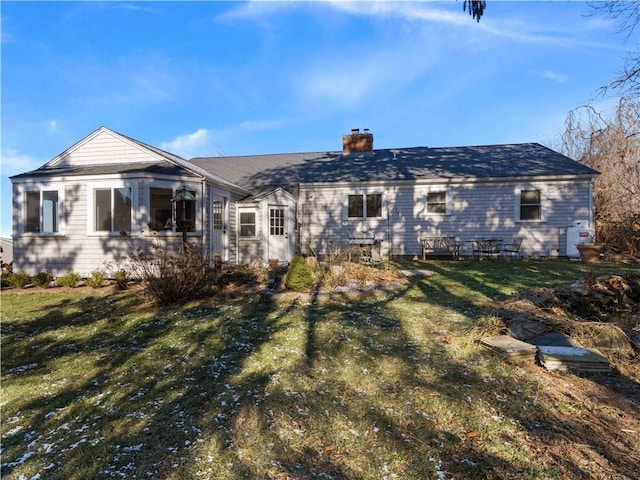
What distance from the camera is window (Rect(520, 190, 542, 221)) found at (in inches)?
517

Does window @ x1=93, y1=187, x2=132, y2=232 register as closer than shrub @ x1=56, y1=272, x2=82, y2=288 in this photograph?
No

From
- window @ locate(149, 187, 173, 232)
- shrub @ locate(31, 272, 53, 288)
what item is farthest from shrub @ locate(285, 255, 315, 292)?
shrub @ locate(31, 272, 53, 288)

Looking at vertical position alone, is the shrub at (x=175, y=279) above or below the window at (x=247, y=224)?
below

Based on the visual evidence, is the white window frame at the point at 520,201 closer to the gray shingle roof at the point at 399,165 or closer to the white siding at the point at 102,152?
the gray shingle roof at the point at 399,165

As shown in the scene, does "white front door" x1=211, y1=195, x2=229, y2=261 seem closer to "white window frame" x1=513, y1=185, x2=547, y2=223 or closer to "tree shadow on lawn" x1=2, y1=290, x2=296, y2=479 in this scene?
"tree shadow on lawn" x1=2, y1=290, x2=296, y2=479

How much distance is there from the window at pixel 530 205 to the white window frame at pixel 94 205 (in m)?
13.8

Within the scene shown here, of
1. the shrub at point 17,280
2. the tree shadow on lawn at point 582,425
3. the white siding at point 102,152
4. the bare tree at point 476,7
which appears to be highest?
the bare tree at point 476,7

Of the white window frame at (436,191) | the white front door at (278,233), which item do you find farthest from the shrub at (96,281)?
the white window frame at (436,191)

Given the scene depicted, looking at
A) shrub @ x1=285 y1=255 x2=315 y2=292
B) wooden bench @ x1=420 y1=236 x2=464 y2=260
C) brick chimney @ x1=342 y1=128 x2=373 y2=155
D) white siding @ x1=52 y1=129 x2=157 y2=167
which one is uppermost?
brick chimney @ x1=342 y1=128 x2=373 y2=155

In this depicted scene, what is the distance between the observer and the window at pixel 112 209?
32.3 feet

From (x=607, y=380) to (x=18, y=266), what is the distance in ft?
46.3

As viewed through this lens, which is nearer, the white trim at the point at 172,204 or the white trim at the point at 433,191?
the white trim at the point at 172,204

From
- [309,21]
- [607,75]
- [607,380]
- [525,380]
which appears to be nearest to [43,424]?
[525,380]

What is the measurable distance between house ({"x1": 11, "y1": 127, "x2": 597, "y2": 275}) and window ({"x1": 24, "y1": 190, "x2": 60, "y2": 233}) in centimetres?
3
